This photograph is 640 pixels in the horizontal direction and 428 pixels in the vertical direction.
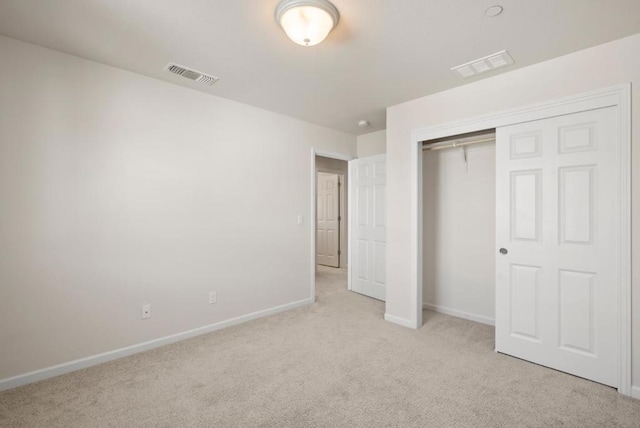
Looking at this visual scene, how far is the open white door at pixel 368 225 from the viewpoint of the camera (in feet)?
14.2

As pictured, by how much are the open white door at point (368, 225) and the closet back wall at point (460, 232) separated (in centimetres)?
63

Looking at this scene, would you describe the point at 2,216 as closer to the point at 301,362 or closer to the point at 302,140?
the point at 301,362

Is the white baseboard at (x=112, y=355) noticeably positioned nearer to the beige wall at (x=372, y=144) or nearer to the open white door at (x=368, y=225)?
the open white door at (x=368, y=225)

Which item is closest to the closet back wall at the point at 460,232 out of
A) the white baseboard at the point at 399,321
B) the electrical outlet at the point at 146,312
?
the white baseboard at the point at 399,321

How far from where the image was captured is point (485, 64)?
98.2 inches

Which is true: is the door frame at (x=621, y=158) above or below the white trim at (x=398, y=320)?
above

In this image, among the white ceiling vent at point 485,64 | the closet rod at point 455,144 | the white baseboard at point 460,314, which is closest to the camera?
the white ceiling vent at point 485,64

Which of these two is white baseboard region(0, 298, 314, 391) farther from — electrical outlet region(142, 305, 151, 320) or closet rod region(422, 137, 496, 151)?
closet rod region(422, 137, 496, 151)

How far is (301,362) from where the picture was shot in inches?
98.8

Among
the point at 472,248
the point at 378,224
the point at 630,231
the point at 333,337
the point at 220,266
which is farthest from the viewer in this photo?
the point at 378,224

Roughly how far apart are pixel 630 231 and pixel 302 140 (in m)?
3.32

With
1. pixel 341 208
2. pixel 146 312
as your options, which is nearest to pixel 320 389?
pixel 146 312

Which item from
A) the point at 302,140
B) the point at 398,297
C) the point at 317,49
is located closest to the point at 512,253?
the point at 398,297

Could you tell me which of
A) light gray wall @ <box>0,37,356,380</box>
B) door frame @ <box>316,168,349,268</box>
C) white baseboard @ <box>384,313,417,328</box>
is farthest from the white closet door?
door frame @ <box>316,168,349,268</box>
